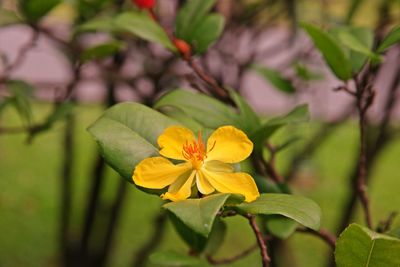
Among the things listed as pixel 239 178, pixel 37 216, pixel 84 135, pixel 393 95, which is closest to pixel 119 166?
pixel 239 178

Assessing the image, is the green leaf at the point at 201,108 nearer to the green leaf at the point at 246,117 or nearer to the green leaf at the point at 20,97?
the green leaf at the point at 246,117

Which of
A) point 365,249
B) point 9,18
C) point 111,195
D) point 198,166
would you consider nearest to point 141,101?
point 9,18

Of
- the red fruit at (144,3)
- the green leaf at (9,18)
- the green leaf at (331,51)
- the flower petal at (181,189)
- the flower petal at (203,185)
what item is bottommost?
the green leaf at (9,18)

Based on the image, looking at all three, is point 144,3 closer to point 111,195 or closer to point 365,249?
point 365,249

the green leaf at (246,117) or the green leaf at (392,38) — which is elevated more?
the green leaf at (392,38)

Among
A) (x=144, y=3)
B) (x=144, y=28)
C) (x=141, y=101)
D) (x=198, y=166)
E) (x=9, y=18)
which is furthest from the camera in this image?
(x=141, y=101)

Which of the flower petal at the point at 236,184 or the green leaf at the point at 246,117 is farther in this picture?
the green leaf at the point at 246,117

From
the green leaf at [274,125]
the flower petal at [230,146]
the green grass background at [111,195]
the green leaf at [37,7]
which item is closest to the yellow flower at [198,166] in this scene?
the flower petal at [230,146]

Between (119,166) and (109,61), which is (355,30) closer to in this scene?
(119,166)
